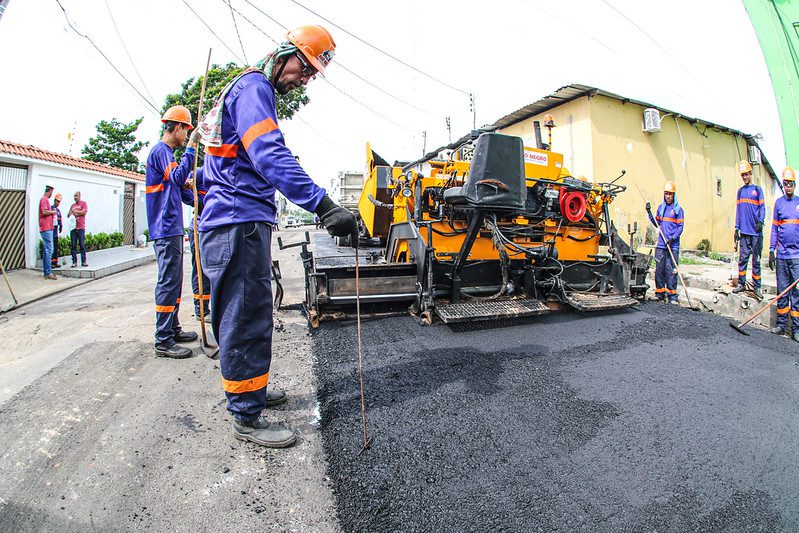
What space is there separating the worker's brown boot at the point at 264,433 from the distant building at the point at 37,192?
10175 mm

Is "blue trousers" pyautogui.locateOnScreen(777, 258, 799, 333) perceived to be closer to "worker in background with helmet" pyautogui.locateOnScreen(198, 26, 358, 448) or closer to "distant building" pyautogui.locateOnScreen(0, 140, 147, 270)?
"worker in background with helmet" pyautogui.locateOnScreen(198, 26, 358, 448)

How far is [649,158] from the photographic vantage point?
11.4 meters

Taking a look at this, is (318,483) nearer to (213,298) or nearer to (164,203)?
(213,298)

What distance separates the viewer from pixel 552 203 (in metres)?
4.34

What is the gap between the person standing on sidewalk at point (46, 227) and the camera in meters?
7.54

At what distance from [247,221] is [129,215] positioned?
1620 cm

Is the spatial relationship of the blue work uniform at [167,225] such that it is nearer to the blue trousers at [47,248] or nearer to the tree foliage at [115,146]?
the blue trousers at [47,248]

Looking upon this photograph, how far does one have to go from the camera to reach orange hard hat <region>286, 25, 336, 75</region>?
6.72ft

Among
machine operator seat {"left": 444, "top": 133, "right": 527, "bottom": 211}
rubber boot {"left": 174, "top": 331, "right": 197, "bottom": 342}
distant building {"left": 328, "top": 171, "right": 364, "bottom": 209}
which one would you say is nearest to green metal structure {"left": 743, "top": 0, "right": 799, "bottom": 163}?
machine operator seat {"left": 444, "top": 133, "right": 527, "bottom": 211}

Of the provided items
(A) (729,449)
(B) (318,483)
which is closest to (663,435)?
(A) (729,449)

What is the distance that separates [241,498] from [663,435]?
1982 millimetres

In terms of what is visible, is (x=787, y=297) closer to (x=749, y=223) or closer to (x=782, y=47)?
(x=749, y=223)

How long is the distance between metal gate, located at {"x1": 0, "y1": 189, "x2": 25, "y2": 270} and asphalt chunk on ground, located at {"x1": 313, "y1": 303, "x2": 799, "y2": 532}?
950cm

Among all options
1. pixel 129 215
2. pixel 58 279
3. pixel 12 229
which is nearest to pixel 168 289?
pixel 58 279
